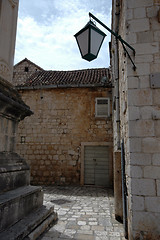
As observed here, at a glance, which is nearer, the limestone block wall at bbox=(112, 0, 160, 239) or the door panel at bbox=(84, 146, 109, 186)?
the limestone block wall at bbox=(112, 0, 160, 239)

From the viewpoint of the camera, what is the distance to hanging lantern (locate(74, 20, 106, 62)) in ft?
9.44

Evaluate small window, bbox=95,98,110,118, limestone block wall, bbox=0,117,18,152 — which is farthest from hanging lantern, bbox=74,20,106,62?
small window, bbox=95,98,110,118

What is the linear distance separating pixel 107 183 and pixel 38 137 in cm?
417

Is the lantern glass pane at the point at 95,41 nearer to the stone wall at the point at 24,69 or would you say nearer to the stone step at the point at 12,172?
the stone step at the point at 12,172

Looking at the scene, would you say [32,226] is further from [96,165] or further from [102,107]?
[102,107]

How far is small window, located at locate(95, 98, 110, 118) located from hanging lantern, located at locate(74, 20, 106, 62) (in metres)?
6.24

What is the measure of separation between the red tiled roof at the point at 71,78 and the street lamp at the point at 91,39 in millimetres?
6136

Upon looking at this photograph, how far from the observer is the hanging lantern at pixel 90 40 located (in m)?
2.88

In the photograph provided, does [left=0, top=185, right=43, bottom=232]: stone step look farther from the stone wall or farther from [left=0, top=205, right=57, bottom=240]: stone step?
the stone wall

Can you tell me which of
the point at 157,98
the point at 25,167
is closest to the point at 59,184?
the point at 25,167

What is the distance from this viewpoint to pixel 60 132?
9180 mm

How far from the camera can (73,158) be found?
888 centimetres

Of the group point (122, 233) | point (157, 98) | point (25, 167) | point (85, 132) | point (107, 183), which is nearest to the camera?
point (157, 98)

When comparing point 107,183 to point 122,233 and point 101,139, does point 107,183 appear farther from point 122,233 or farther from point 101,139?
point 122,233
